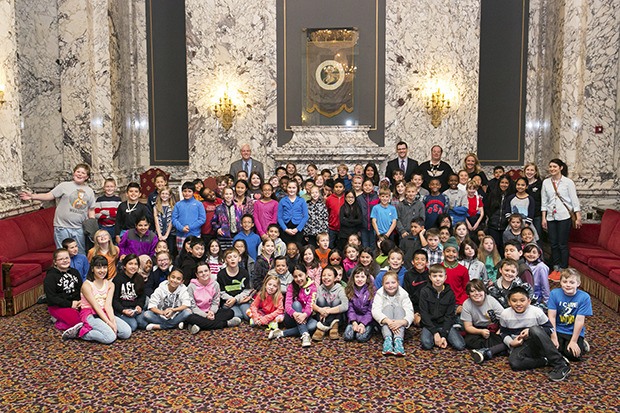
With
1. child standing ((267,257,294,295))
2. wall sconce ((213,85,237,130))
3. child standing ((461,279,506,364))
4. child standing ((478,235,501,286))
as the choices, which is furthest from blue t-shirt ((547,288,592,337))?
wall sconce ((213,85,237,130))

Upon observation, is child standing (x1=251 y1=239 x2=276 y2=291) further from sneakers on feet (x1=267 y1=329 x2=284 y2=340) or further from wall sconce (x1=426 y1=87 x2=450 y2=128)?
wall sconce (x1=426 y1=87 x2=450 y2=128)

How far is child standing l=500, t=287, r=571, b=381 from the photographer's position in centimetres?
617

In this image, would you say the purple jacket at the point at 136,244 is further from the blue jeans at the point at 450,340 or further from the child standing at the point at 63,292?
the blue jeans at the point at 450,340

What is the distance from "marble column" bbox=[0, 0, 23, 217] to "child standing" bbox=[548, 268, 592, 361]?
7.73 metres

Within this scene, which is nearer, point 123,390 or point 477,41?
point 123,390

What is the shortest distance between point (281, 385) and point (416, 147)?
801cm

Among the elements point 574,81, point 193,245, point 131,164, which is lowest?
point 193,245

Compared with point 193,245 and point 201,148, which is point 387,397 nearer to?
point 193,245

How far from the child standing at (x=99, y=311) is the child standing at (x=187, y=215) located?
182cm

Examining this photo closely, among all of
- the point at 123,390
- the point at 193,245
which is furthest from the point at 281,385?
the point at 193,245

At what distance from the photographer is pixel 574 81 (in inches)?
479

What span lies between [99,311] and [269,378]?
2.34 metres

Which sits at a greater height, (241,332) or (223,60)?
(223,60)

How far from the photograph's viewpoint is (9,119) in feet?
32.6
